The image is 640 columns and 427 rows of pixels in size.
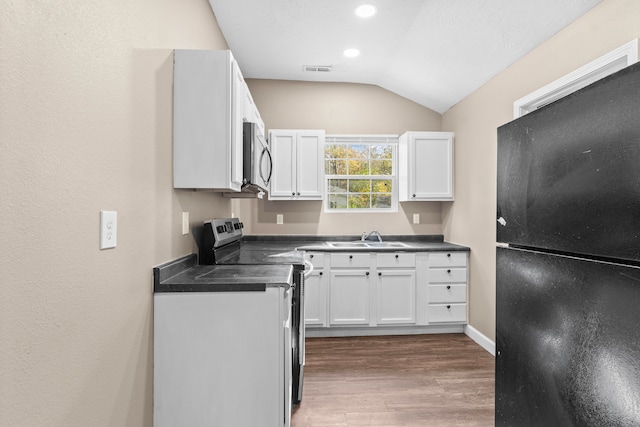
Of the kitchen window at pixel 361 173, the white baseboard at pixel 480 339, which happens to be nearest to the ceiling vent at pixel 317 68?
the kitchen window at pixel 361 173

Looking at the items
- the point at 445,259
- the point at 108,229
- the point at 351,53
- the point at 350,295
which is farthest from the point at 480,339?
the point at 108,229

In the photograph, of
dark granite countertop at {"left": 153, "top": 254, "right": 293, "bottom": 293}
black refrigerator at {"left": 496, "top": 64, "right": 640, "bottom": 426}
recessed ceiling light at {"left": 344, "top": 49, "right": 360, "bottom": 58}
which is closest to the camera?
black refrigerator at {"left": 496, "top": 64, "right": 640, "bottom": 426}

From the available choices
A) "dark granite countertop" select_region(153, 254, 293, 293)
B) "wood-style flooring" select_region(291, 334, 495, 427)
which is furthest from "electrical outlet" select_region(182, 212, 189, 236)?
"wood-style flooring" select_region(291, 334, 495, 427)

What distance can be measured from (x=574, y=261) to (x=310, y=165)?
10.3ft

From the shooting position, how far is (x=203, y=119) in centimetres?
169

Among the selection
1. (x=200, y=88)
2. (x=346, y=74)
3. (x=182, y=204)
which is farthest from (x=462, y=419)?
(x=346, y=74)

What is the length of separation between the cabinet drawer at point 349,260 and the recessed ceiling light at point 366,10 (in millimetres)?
2193

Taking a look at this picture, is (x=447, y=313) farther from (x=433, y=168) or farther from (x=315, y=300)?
(x=433, y=168)

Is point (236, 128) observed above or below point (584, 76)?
below

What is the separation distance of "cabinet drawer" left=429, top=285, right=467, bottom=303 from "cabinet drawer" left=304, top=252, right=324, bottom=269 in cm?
120

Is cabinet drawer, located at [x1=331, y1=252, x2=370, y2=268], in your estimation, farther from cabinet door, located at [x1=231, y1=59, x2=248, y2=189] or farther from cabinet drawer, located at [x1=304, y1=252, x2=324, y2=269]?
cabinet door, located at [x1=231, y1=59, x2=248, y2=189]

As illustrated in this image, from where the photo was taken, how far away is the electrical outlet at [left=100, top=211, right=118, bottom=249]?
3.52 ft

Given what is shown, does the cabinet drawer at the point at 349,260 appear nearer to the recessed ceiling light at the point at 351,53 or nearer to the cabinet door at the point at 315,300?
the cabinet door at the point at 315,300

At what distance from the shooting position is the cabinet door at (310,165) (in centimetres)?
369
